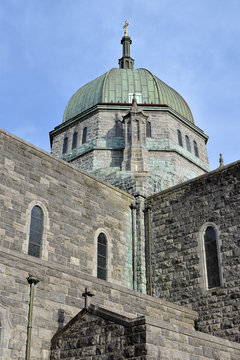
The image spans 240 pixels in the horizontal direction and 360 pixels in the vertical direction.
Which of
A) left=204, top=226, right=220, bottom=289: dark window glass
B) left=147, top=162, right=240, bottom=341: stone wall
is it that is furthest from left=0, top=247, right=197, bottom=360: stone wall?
left=204, top=226, right=220, bottom=289: dark window glass

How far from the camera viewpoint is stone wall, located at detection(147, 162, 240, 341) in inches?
639

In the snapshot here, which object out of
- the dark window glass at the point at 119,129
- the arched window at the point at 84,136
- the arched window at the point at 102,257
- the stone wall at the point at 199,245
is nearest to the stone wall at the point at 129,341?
the stone wall at the point at 199,245

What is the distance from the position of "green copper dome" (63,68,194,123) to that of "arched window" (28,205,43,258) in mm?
Answer: 13718

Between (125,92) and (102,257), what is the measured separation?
14117 mm

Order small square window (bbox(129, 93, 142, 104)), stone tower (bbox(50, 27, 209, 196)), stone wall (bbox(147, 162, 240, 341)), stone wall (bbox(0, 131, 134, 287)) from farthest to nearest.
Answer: small square window (bbox(129, 93, 142, 104)), stone tower (bbox(50, 27, 209, 196)), stone wall (bbox(147, 162, 240, 341)), stone wall (bbox(0, 131, 134, 287))

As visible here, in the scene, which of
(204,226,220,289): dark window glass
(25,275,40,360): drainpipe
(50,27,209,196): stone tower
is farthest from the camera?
(50,27,209,196): stone tower

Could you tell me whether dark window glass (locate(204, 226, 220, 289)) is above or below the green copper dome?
below

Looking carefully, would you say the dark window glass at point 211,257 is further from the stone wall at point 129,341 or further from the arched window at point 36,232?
the arched window at point 36,232

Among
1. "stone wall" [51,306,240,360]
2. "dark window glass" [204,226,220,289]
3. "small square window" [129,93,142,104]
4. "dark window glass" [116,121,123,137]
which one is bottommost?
"stone wall" [51,306,240,360]

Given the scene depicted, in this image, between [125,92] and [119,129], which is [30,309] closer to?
[119,129]

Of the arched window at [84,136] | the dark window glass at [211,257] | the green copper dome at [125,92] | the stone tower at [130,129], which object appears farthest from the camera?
the green copper dome at [125,92]

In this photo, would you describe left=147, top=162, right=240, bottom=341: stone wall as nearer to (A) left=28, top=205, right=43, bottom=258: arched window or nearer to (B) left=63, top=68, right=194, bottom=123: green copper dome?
(A) left=28, top=205, right=43, bottom=258: arched window

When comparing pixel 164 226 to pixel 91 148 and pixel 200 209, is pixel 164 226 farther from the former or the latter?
pixel 91 148

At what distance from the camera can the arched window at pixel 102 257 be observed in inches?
711
